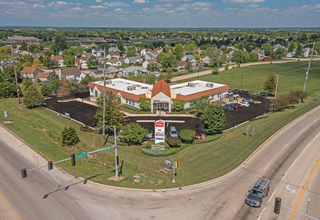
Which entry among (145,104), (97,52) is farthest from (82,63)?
(145,104)

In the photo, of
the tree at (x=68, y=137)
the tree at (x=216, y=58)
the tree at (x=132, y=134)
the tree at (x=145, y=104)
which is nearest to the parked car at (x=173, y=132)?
the tree at (x=132, y=134)

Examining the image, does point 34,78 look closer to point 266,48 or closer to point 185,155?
point 185,155

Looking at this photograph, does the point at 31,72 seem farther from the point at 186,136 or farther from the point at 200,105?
the point at 186,136

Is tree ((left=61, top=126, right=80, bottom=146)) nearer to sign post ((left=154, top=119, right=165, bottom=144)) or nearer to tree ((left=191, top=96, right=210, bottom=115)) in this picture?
sign post ((left=154, top=119, right=165, bottom=144))

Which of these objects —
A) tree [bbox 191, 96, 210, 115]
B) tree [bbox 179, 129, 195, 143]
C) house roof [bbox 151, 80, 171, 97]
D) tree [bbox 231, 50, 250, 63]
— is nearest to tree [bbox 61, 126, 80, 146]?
tree [bbox 179, 129, 195, 143]

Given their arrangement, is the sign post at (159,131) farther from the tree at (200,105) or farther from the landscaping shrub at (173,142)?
the tree at (200,105)

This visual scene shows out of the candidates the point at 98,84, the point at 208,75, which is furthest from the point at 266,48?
the point at 98,84

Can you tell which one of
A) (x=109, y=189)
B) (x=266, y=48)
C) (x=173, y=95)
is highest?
(x=266, y=48)
